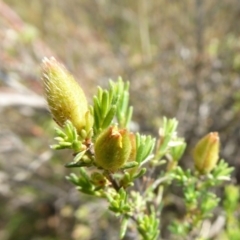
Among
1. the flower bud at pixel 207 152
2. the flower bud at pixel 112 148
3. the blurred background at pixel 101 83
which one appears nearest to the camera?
the flower bud at pixel 112 148

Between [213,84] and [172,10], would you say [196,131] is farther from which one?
[172,10]

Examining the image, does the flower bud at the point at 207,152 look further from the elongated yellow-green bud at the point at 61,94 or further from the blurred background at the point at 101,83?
the blurred background at the point at 101,83

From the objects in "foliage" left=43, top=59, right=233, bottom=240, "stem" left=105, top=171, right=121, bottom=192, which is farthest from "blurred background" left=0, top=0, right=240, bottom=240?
"stem" left=105, top=171, right=121, bottom=192

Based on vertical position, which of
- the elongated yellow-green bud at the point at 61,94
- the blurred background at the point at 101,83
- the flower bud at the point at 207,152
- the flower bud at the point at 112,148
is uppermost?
the blurred background at the point at 101,83

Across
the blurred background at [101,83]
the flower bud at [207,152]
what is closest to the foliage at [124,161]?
the flower bud at [207,152]

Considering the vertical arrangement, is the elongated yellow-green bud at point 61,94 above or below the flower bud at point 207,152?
above

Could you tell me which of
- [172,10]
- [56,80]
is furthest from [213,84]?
[56,80]

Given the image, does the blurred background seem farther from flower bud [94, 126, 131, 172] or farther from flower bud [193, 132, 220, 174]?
flower bud [94, 126, 131, 172]

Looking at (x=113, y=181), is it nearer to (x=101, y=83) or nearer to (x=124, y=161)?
(x=124, y=161)
